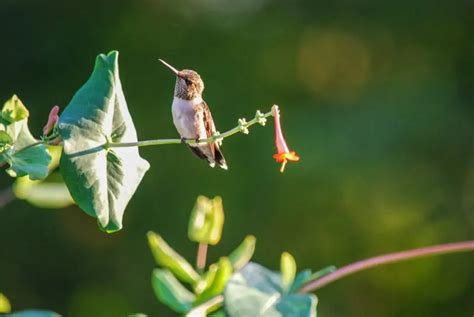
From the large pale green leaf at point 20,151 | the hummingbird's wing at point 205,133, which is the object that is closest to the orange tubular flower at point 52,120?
the large pale green leaf at point 20,151

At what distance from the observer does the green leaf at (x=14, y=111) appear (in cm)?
70

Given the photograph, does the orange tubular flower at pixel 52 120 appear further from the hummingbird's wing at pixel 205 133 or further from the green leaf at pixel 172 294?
the hummingbird's wing at pixel 205 133

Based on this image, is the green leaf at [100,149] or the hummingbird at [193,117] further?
the hummingbird at [193,117]

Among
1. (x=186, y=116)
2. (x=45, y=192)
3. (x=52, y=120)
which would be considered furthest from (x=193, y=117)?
(x=52, y=120)

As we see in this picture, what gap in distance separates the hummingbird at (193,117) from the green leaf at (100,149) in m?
0.23

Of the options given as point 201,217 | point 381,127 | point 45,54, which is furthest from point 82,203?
point 45,54

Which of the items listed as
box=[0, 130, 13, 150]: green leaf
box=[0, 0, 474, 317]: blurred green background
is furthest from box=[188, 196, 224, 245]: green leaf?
box=[0, 0, 474, 317]: blurred green background

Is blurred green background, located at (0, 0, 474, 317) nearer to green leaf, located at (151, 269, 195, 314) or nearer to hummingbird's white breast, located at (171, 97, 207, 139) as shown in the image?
hummingbird's white breast, located at (171, 97, 207, 139)

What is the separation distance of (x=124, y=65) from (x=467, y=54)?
3.69ft

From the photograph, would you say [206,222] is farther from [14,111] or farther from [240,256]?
[14,111]

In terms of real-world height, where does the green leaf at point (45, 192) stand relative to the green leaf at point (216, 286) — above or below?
above

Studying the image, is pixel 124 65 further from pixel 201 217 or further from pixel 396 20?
pixel 201 217

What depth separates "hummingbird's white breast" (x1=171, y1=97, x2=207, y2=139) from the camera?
1000 millimetres

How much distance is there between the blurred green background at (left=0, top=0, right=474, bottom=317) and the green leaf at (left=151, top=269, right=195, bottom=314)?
2151 mm
